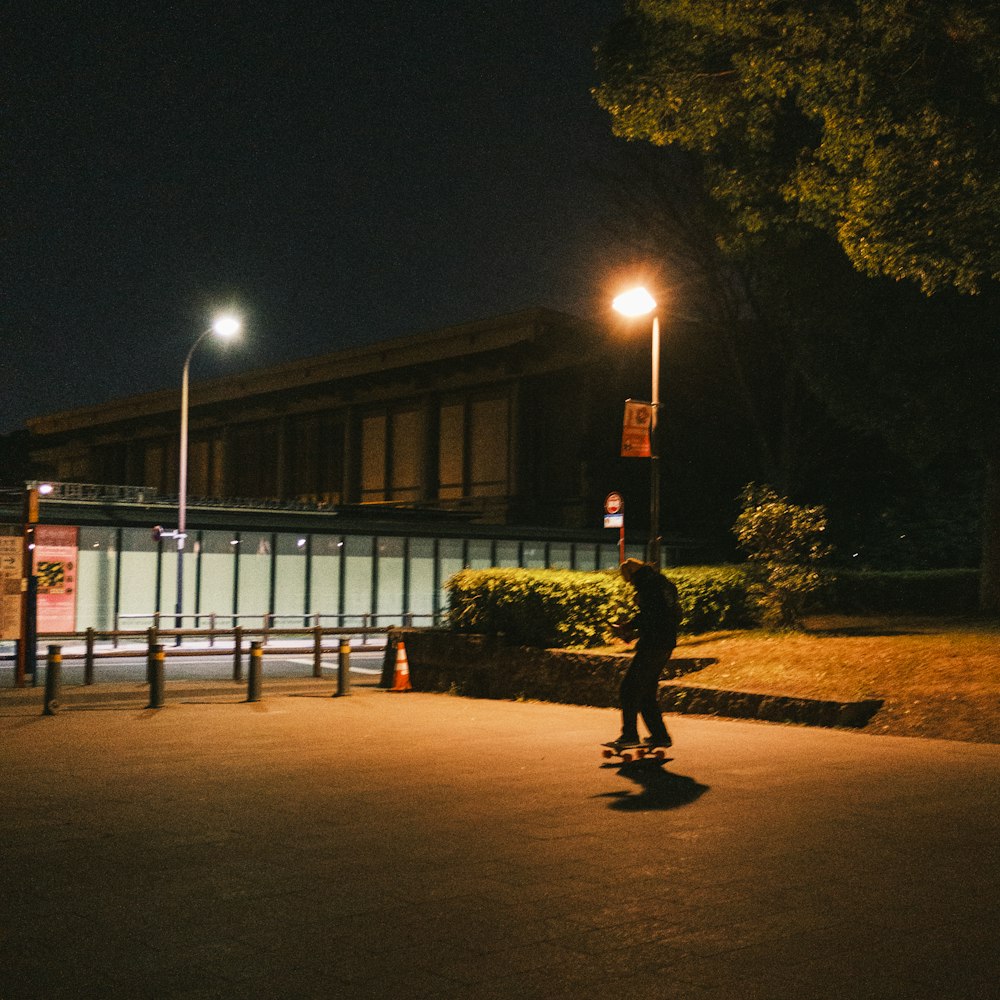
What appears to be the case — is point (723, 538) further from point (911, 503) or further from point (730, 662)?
point (730, 662)

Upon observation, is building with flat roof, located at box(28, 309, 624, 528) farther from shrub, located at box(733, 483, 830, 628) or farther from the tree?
shrub, located at box(733, 483, 830, 628)

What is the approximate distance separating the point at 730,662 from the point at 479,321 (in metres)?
31.4

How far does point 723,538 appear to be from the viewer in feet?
138

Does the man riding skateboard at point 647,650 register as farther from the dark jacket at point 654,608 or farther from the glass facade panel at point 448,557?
the glass facade panel at point 448,557

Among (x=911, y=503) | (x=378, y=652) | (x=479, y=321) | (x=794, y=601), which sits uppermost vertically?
(x=479, y=321)

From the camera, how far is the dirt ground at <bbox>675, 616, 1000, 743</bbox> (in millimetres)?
13188

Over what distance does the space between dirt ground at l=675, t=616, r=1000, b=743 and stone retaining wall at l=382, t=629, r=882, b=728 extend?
0.29m

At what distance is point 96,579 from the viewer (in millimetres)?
35312

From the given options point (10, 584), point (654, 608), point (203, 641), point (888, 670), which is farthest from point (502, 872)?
point (203, 641)

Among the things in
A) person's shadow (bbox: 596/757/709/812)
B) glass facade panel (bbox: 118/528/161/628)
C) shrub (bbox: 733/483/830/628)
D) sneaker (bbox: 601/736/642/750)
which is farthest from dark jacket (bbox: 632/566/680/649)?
glass facade panel (bbox: 118/528/161/628)

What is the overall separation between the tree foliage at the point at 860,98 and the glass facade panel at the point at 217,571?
78.5 ft

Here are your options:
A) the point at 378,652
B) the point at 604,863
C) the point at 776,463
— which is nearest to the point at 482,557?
the point at 378,652

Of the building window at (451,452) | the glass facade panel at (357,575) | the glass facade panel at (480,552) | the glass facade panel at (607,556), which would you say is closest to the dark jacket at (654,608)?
the glass facade panel at (357,575)

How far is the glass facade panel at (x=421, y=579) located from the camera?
4166cm
